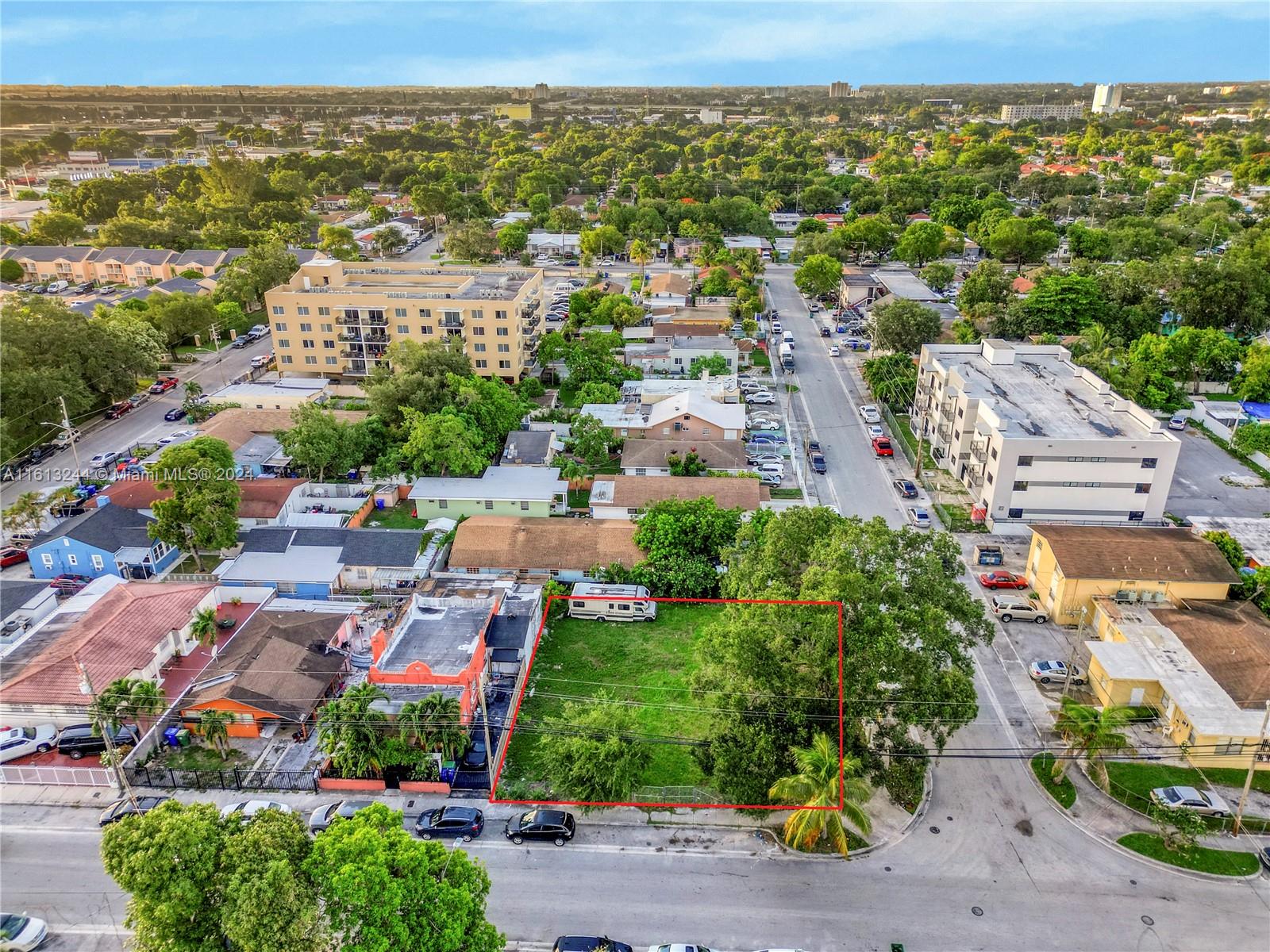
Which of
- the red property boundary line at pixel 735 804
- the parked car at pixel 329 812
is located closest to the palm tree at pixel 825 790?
the red property boundary line at pixel 735 804

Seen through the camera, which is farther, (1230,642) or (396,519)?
(396,519)

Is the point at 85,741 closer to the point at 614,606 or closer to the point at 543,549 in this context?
the point at 543,549

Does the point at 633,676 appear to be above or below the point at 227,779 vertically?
above

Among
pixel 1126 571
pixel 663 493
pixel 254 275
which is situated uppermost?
pixel 254 275

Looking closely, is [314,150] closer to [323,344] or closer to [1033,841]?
[323,344]

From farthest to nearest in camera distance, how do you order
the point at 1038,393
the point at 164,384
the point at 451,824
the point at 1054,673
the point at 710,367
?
the point at 164,384 → the point at 710,367 → the point at 1038,393 → the point at 1054,673 → the point at 451,824

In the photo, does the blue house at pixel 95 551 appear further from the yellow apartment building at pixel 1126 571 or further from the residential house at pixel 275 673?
the yellow apartment building at pixel 1126 571

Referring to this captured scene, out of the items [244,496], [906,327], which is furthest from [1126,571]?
[244,496]

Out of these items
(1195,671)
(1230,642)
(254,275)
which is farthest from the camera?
(254,275)
